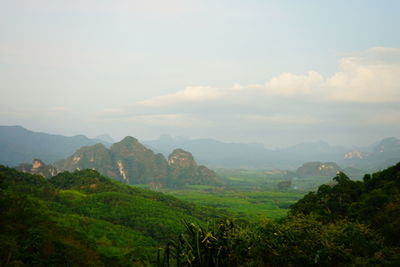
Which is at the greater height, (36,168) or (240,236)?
(240,236)

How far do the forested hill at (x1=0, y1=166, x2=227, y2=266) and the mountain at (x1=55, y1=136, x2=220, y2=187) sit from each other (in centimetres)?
7908

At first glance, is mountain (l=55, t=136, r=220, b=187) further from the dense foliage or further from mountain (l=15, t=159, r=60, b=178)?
the dense foliage

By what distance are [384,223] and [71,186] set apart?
5409 cm

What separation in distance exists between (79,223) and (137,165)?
398ft

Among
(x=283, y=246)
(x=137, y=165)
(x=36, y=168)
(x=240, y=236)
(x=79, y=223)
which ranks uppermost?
(x=240, y=236)

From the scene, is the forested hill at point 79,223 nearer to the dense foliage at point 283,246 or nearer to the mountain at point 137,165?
the dense foliage at point 283,246

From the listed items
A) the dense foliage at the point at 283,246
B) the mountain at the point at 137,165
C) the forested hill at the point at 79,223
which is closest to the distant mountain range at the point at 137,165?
the mountain at the point at 137,165

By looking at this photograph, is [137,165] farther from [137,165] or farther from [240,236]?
[240,236]

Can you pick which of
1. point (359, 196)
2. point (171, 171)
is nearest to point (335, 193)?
point (359, 196)

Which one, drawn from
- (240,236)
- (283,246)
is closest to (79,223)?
(240,236)

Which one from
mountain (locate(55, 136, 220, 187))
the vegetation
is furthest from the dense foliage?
mountain (locate(55, 136, 220, 187))

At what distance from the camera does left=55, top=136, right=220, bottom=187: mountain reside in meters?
144

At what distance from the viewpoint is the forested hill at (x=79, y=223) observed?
742 inches

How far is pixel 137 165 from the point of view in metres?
154
